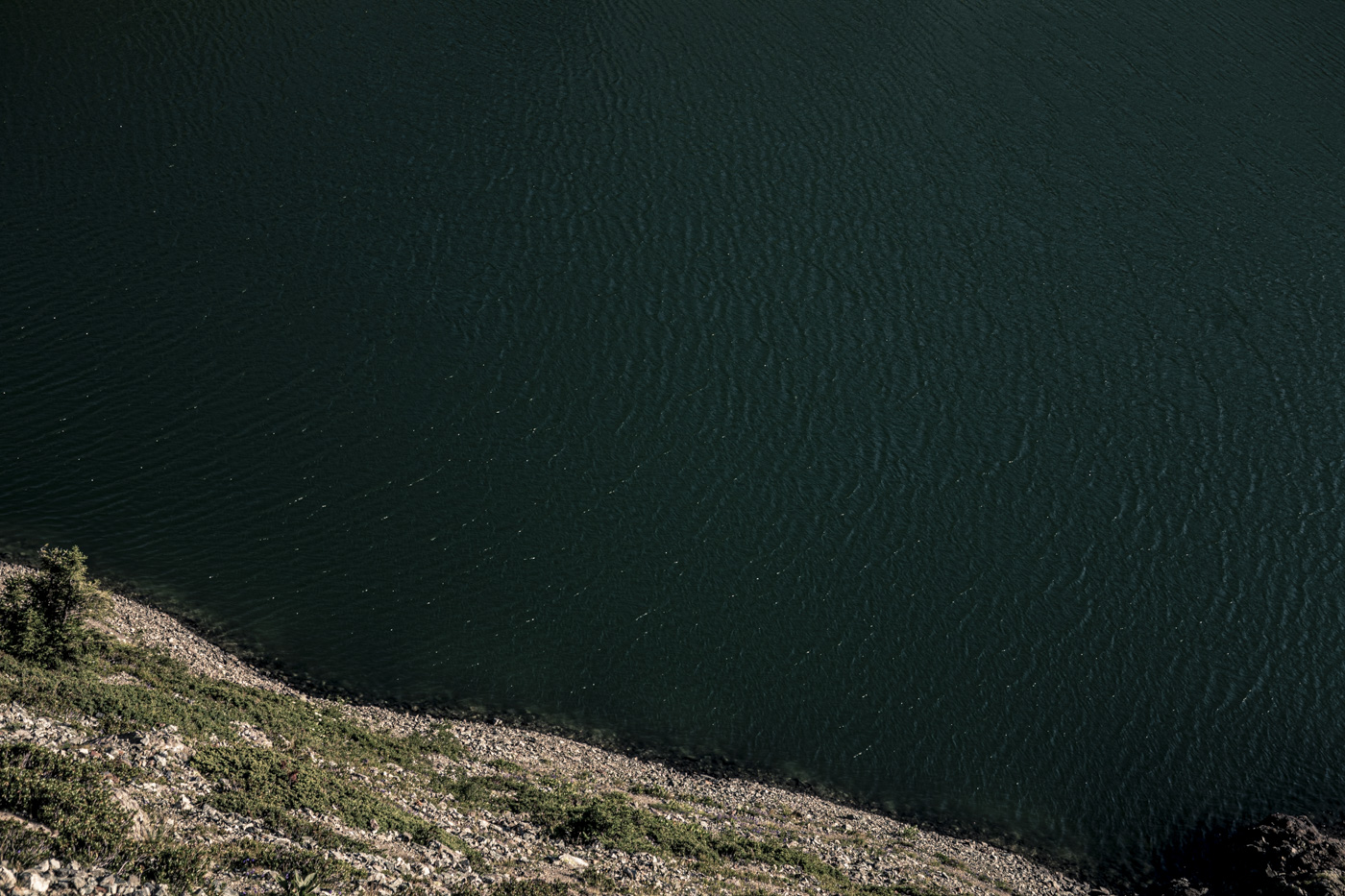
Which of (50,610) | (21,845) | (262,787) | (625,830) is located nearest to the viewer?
(21,845)

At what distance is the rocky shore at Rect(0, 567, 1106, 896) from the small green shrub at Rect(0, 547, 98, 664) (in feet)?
2.12

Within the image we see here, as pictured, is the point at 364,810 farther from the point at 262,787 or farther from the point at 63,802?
the point at 63,802

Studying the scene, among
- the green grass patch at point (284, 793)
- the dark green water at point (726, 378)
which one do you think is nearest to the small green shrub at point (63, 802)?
the green grass patch at point (284, 793)

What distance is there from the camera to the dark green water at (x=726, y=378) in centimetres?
2581

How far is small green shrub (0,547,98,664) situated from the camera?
19.0 metres

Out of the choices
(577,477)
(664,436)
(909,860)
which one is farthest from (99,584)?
(909,860)

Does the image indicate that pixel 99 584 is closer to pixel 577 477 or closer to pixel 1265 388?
pixel 577 477

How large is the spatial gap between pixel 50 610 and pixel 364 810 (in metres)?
7.98

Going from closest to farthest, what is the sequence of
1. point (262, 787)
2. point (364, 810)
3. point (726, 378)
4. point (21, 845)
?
point (21, 845), point (262, 787), point (364, 810), point (726, 378)

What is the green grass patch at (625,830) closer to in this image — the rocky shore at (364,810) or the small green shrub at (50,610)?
the rocky shore at (364,810)

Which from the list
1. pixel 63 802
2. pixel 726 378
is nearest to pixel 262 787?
pixel 63 802

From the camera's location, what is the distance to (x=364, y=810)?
16.5 m

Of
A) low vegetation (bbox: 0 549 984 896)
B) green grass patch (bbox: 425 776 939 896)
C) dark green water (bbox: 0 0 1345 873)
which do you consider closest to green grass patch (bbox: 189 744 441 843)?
low vegetation (bbox: 0 549 984 896)

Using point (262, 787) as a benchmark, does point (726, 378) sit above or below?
above
